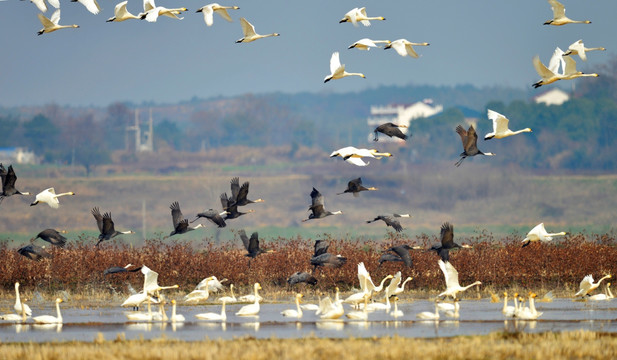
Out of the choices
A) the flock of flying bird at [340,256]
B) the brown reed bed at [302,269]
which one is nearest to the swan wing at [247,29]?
the flock of flying bird at [340,256]

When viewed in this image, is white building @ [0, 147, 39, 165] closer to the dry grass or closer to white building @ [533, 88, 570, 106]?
white building @ [533, 88, 570, 106]

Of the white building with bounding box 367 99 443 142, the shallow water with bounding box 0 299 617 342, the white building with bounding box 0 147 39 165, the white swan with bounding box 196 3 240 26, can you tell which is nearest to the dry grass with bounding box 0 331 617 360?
the shallow water with bounding box 0 299 617 342

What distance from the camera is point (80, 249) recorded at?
3581cm

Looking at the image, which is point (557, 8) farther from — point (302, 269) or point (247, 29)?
point (302, 269)

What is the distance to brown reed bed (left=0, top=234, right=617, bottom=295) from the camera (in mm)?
33312

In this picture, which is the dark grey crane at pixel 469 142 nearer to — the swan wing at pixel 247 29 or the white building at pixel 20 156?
the swan wing at pixel 247 29

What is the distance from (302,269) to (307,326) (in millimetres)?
10367

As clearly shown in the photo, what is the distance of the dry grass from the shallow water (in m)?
1.24

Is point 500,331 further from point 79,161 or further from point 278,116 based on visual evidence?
point 278,116

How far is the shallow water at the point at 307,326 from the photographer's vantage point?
21.9 meters

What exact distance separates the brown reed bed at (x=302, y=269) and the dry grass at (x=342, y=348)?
41.2 feet

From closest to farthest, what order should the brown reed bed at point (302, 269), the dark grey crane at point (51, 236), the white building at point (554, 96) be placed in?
the dark grey crane at point (51, 236)
the brown reed bed at point (302, 269)
the white building at point (554, 96)

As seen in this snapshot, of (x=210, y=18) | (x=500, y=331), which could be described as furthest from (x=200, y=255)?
(x=500, y=331)

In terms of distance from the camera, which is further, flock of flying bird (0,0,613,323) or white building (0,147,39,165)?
white building (0,147,39,165)
